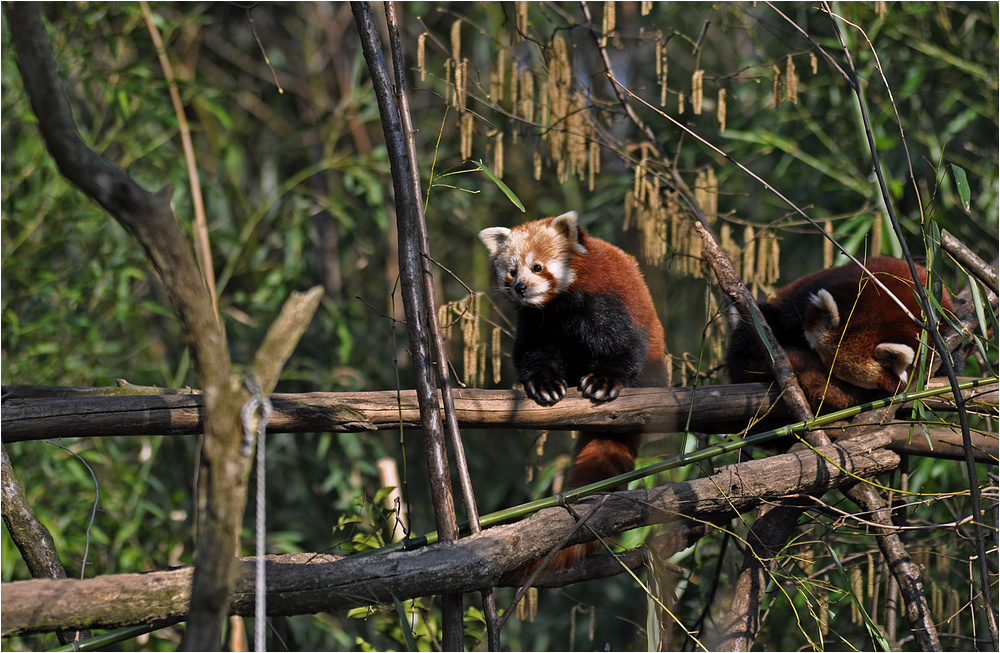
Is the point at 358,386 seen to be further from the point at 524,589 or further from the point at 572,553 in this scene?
the point at 524,589

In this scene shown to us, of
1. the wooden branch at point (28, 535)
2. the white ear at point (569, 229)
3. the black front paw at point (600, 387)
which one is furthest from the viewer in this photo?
the white ear at point (569, 229)

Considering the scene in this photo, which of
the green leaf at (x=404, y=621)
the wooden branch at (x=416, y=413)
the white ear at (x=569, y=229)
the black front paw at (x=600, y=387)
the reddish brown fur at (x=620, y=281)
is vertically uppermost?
the white ear at (x=569, y=229)

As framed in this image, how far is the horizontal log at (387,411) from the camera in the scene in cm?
158

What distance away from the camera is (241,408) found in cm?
83

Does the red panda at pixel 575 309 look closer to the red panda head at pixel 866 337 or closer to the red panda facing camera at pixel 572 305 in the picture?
the red panda facing camera at pixel 572 305

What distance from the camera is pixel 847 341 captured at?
1.93 meters

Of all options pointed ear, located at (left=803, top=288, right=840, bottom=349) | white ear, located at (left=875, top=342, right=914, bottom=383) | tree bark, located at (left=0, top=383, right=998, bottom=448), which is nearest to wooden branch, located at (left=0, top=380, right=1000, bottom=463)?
tree bark, located at (left=0, top=383, right=998, bottom=448)

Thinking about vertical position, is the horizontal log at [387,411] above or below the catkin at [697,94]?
below

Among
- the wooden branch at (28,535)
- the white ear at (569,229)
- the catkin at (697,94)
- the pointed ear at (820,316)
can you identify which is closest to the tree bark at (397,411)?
the wooden branch at (28,535)

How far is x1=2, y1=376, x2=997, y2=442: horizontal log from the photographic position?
5.20ft

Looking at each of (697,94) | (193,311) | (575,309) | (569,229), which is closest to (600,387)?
(575,309)

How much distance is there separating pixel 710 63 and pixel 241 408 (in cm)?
536

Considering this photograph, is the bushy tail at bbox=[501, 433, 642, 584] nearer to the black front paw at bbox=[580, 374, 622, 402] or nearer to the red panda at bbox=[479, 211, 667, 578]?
the red panda at bbox=[479, 211, 667, 578]

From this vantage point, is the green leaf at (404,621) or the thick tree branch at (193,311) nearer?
the thick tree branch at (193,311)
